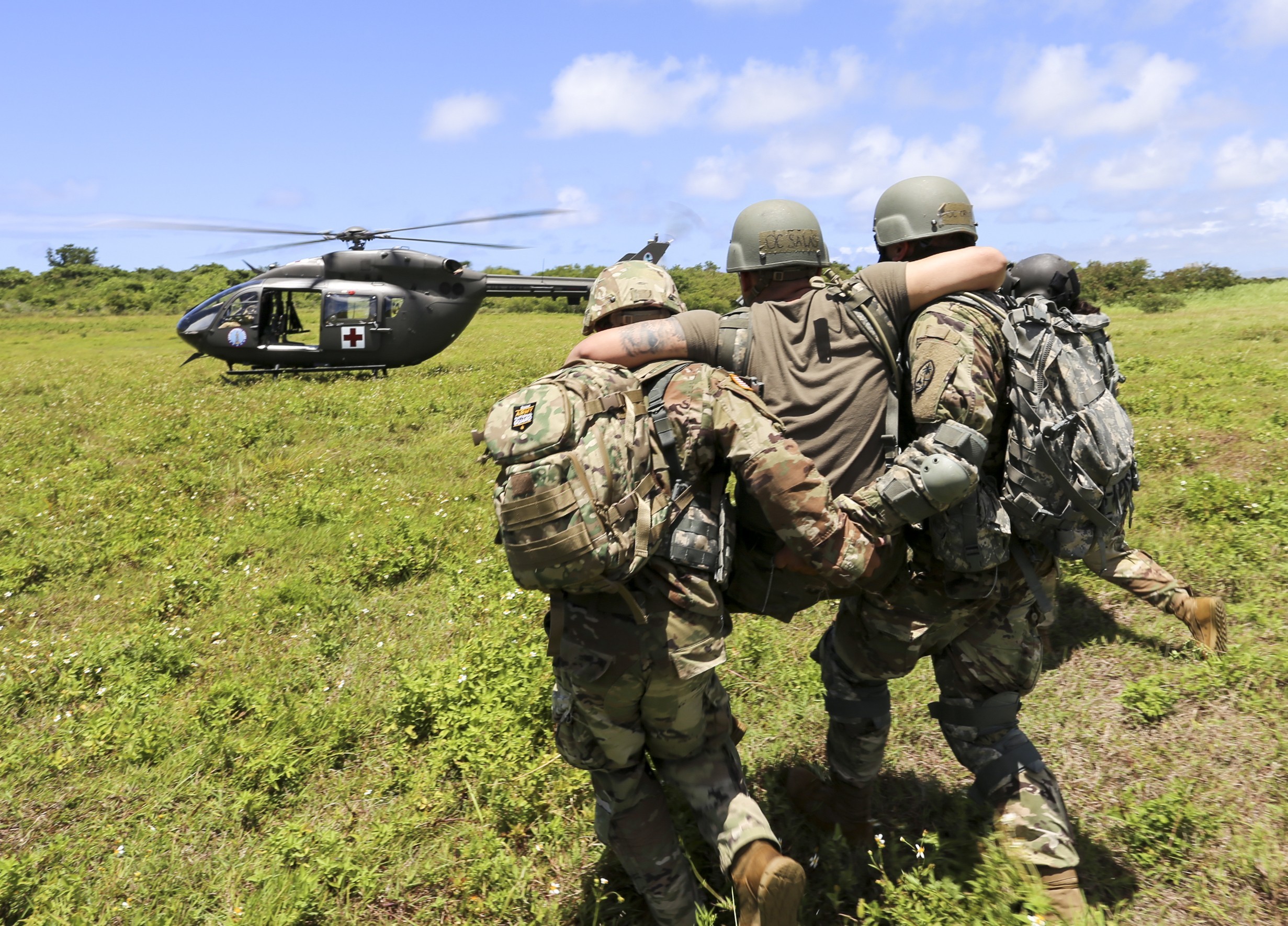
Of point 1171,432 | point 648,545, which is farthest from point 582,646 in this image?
point 1171,432

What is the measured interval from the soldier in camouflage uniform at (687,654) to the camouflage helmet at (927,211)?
1142 millimetres

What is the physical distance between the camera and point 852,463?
318 cm

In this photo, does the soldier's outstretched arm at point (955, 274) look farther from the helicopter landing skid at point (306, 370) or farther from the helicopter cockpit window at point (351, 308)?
the helicopter landing skid at point (306, 370)

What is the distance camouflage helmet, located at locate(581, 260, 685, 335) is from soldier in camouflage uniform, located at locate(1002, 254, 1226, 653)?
1.84 m

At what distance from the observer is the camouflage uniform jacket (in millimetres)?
2885

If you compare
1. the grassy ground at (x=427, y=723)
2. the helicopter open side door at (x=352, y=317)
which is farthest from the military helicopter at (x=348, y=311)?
the grassy ground at (x=427, y=723)

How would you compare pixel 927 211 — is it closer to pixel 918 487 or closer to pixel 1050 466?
pixel 1050 466

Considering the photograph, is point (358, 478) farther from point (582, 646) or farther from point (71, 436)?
point (582, 646)

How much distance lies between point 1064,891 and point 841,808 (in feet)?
3.21

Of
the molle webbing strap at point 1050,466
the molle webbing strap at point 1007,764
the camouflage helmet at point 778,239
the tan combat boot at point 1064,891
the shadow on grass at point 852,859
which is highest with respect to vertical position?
the camouflage helmet at point 778,239

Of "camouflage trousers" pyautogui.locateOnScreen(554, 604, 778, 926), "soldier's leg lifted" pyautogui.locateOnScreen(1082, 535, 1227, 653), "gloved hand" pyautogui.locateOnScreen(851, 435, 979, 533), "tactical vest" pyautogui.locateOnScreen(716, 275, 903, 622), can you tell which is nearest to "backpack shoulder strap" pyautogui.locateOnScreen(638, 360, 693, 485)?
"tactical vest" pyautogui.locateOnScreen(716, 275, 903, 622)

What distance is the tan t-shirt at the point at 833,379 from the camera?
3.18 m

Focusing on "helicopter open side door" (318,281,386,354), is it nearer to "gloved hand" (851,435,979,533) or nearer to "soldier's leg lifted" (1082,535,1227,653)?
"soldier's leg lifted" (1082,535,1227,653)

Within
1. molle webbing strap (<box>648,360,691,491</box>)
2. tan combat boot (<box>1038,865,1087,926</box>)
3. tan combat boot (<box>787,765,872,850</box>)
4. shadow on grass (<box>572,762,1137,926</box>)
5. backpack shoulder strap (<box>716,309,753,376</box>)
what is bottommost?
shadow on grass (<box>572,762,1137,926</box>)
